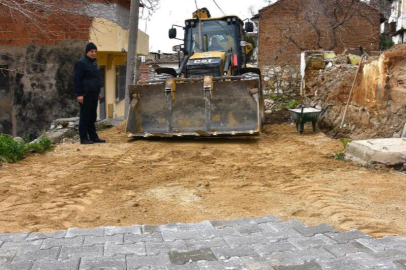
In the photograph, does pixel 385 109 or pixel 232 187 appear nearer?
pixel 232 187

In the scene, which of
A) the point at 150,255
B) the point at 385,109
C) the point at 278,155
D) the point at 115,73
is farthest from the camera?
the point at 115,73

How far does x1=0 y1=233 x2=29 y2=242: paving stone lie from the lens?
3.63 metres

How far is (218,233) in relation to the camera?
3.73 m

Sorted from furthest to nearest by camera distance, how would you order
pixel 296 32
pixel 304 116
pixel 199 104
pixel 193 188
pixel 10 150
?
pixel 296 32 < pixel 304 116 < pixel 199 104 < pixel 10 150 < pixel 193 188

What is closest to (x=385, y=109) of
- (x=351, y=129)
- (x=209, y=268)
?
(x=351, y=129)

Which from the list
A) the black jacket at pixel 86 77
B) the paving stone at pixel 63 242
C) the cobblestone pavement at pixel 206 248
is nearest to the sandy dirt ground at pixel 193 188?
the cobblestone pavement at pixel 206 248

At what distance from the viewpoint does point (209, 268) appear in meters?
3.01

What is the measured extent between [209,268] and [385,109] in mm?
6488

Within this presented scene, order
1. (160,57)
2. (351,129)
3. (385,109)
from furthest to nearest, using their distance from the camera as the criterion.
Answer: (160,57) → (351,129) → (385,109)

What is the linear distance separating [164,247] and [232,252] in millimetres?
502

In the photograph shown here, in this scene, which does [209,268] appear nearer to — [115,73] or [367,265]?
[367,265]

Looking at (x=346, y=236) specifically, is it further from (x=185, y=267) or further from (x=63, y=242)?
(x=63, y=242)

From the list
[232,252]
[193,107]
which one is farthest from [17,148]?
[232,252]

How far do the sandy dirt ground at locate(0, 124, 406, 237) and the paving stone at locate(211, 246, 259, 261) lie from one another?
114 cm
